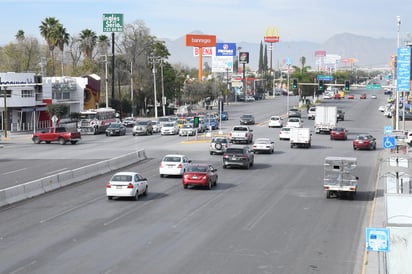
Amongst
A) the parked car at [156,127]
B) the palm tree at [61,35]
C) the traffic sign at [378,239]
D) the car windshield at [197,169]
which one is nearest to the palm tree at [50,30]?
the palm tree at [61,35]

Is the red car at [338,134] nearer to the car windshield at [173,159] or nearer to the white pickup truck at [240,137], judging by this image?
the white pickup truck at [240,137]

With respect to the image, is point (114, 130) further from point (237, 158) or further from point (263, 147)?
point (237, 158)

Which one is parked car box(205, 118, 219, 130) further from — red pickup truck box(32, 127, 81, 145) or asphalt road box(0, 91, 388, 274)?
asphalt road box(0, 91, 388, 274)

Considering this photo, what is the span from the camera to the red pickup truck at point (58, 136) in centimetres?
6488

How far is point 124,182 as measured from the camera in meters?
31.7

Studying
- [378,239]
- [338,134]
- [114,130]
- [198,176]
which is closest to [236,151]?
[198,176]

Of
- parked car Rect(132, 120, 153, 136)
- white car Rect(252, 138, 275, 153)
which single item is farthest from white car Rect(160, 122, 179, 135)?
white car Rect(252, 138, 275, 153)

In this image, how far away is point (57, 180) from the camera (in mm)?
35906

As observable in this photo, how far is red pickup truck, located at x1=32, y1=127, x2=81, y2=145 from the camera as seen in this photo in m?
64.9

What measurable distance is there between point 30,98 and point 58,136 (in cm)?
1947

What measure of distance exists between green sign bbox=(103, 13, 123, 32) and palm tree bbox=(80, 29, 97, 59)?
3045cm

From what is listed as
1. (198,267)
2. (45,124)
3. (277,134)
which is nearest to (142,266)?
(198,267)

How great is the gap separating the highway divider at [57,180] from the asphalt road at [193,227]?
1.92 ft

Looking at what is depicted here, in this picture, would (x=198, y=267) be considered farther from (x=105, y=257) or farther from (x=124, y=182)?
(x=124, y=182)
